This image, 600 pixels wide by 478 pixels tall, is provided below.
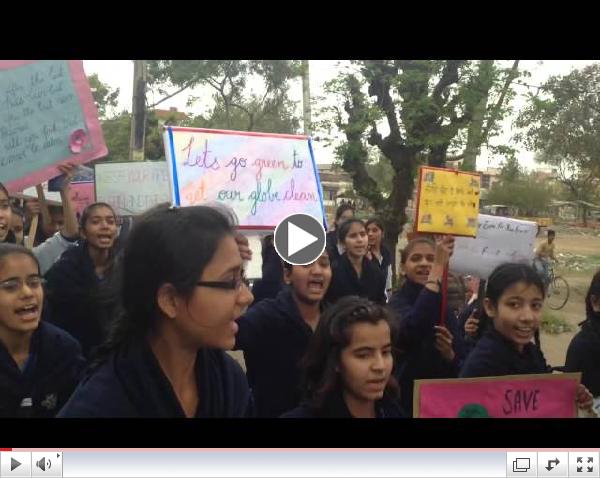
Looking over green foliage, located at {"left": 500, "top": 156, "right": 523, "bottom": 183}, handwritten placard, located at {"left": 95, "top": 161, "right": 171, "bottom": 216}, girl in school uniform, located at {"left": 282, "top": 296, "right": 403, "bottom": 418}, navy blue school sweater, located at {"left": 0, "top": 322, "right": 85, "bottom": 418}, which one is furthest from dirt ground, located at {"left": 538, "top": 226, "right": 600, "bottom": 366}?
navy blue school sweater, located at {"left": 0, "top": 322, "right": 85, "bottom": 418}

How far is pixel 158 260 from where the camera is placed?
1.11 metres

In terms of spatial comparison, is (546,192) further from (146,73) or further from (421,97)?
(146,73)

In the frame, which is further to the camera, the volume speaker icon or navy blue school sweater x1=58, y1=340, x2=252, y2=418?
the volume speaker icon

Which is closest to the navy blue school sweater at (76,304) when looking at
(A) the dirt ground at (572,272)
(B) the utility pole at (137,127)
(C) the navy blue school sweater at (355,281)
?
(C) the navy blue school sweater at (355,281)

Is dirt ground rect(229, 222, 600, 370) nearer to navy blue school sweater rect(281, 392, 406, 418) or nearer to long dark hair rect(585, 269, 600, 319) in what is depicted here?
long dark hair rect(585, 269, 600, 319)

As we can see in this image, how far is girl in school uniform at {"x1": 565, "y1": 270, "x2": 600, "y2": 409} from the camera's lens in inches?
77.7

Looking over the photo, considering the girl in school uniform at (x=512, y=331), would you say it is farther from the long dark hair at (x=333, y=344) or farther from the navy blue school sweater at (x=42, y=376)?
the navy blue school sweater at (x=42, y=376)

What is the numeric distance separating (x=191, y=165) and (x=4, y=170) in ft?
2.58

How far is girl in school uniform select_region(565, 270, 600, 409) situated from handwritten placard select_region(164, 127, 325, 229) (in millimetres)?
1000

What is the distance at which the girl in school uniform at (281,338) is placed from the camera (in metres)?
1.88

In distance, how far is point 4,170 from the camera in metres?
2.21

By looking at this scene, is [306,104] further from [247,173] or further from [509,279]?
[509,279]

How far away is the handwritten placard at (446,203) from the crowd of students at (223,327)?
0.23 ft

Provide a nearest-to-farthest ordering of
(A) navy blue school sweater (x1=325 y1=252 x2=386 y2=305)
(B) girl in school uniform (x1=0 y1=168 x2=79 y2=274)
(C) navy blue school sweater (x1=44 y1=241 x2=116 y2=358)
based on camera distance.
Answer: (C) navy blue school sweater (x1=44 y1=241 x2=116 y2=358)
(B) girl in school uniform (x1=0 y1=168 x2=79 y2=274)
(A) navy blue school sweater (x1=325 y1=252 x2=386 y2=305)
